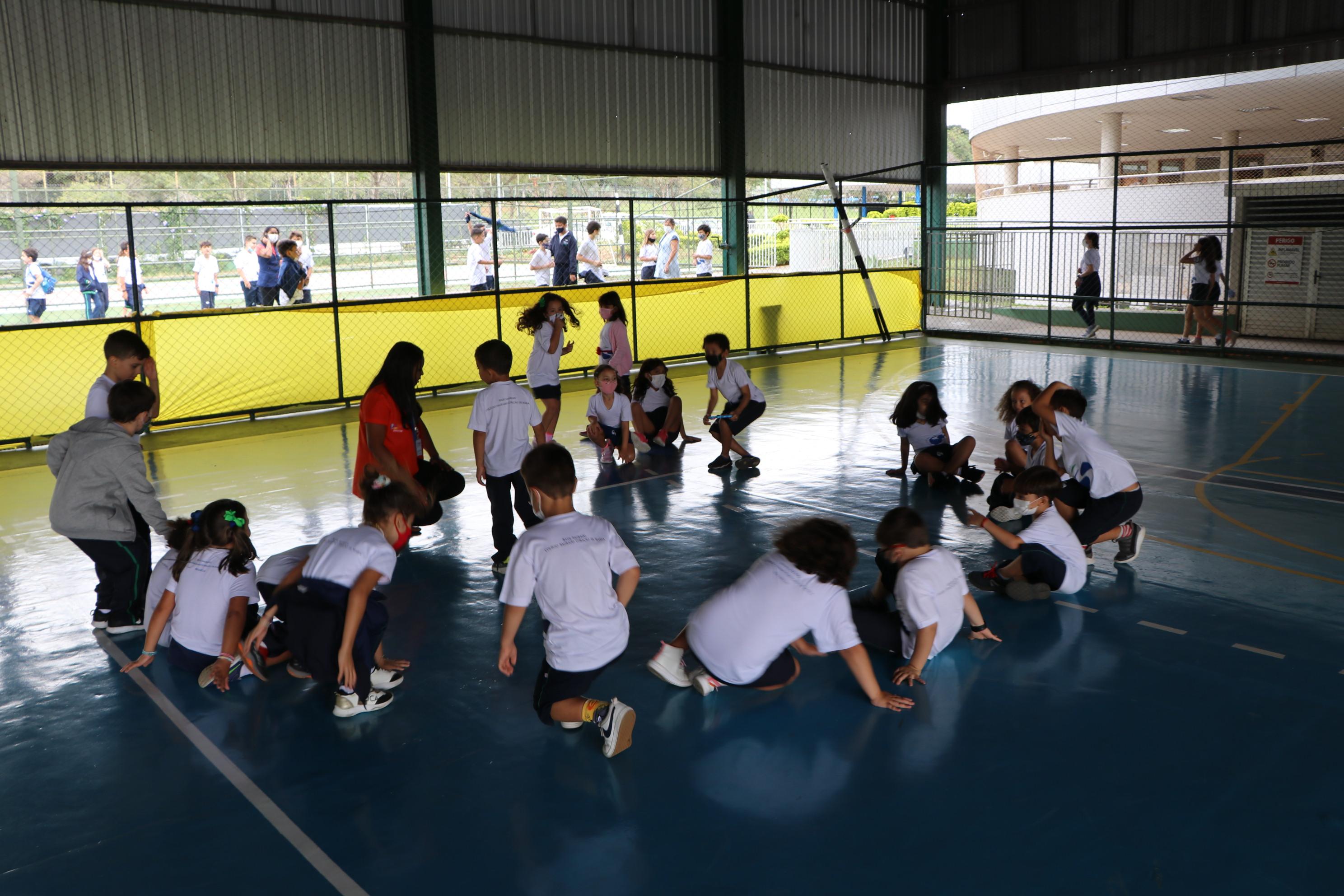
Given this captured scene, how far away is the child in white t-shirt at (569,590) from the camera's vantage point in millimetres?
4469

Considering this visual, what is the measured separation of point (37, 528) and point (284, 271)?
8.16 m

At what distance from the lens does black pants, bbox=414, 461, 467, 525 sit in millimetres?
7355

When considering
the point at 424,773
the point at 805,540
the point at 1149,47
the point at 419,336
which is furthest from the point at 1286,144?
the point at 424,773

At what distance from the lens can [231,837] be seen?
4164 mm

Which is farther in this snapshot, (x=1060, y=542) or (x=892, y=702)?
(x=1060, y=542)

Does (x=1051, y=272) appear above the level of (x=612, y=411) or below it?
above

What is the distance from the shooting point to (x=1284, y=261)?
775 inches

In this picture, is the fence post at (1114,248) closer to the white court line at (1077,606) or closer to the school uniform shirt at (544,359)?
the school uniform shirt at (544,359)

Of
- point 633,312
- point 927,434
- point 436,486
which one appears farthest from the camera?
point 633,312

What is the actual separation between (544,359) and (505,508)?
3.40 meters

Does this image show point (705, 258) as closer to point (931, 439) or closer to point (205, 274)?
point (205, 274)

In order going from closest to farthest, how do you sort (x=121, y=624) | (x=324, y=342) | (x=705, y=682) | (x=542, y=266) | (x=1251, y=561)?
(x=705, y=682)
(x=121, y=624)
(x=1251, y=561)
(x=324, y=342)
(x=542, y=266)

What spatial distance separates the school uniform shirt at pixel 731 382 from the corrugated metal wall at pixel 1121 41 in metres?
14.5

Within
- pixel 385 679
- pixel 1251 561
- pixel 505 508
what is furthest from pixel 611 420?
pixel 1251 561
